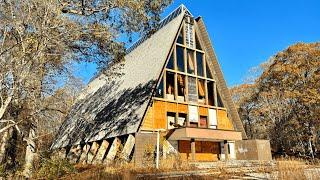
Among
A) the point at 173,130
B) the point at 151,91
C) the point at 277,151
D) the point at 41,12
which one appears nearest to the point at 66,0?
the point at 41,12

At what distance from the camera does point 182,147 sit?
59.4ft

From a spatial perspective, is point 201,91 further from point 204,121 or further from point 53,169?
point 53,169

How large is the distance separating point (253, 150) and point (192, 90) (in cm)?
579

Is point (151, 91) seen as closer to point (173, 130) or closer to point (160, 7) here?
point (173, 130)

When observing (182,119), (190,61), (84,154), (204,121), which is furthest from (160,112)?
(84,154)

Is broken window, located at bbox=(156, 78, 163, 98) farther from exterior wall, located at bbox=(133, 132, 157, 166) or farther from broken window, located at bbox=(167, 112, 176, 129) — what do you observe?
exterior wall, located at bbox=(133, 132, 157, 166)

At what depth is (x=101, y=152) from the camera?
17.8 meters

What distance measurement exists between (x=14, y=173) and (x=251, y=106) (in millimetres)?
31667

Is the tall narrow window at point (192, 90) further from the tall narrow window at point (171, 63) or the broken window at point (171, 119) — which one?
the broken window at point (171, 119)

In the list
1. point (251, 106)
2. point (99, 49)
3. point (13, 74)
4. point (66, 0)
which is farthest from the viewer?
point (251, 106)

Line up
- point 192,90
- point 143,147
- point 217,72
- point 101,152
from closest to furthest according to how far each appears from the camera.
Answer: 1. point 143,147
2. point 101,152
3. point 192,90
4. point 217,72

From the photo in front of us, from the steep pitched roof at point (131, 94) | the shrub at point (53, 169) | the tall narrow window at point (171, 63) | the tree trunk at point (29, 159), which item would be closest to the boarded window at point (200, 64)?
the steep pitched roof at point (131, 94)

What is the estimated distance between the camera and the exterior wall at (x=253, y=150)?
19347 millimetres

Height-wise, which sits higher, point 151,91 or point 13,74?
point 151,91
